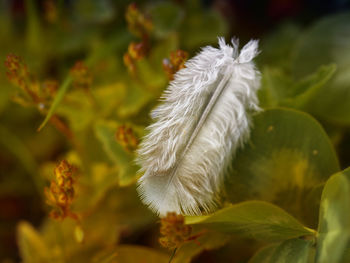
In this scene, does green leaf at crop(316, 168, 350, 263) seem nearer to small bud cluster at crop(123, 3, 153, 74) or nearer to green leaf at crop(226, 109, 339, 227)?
green leaf at crop(226, 109, 339, 227)

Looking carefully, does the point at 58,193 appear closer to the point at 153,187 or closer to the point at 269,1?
the point at 153,187

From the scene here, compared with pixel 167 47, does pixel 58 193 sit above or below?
below

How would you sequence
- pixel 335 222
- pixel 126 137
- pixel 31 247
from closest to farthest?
pixel 335 222, pixel 126 137, pixel 31 247

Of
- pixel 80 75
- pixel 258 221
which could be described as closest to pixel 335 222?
pixel 258 221

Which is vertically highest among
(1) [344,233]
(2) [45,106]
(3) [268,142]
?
(2) [45,106]

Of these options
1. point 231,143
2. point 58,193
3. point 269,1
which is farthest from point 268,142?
point 269,1

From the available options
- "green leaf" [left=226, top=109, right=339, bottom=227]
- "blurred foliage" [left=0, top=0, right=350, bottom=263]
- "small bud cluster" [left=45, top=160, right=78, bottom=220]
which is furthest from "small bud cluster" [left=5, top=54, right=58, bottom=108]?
"green leaf" [left=226, top=109, right=339, bottom=227]

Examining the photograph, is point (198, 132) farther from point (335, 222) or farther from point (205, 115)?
point (335, 222)
